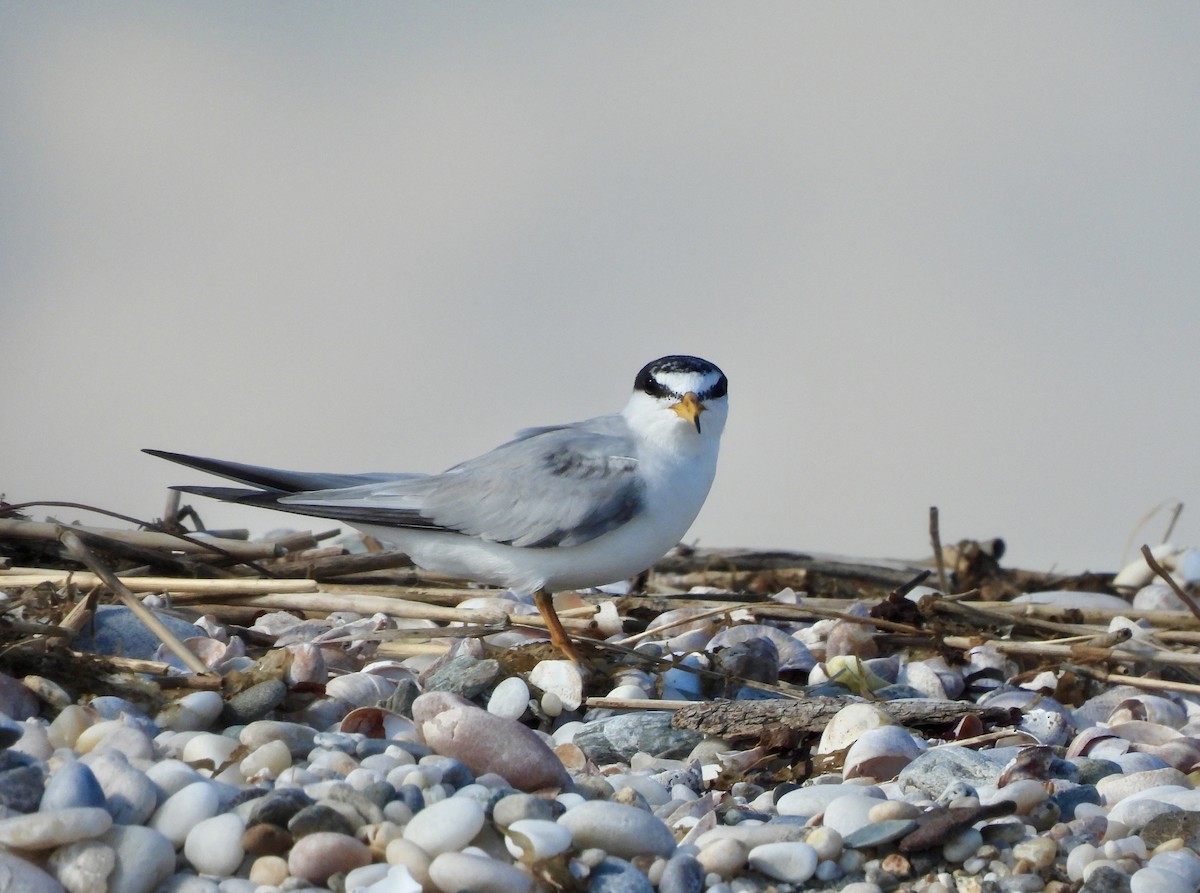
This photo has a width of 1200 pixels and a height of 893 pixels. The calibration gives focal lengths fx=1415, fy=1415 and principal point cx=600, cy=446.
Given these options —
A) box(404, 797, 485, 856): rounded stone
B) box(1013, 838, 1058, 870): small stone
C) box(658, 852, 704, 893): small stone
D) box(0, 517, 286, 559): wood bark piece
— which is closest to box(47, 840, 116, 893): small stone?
box(404, 797, 485, 856): rounded stone

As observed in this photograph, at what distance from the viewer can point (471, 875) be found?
2.36 meters

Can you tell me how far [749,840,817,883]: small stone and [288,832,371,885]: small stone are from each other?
0.73m

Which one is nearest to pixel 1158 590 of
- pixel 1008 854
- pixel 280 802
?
pixel 1008 854

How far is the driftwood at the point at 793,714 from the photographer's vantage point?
11.3 ft

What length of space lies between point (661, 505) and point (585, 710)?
0.74 metres

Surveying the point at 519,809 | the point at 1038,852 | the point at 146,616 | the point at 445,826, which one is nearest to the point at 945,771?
the point at 1038,852

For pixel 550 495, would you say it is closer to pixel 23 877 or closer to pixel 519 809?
pixel 519 809

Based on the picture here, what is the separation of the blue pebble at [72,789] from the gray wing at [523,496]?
178 centimetres

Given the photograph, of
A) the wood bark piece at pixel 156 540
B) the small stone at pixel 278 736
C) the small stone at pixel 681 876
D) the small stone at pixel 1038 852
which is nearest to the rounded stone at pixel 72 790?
the small stone at pixel 278 736

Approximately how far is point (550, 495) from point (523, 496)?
9 centimetres

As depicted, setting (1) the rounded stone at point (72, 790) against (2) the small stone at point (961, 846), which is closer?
(1) the rounded stone at point (72, 790)

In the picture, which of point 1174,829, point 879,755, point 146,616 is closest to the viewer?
point 1174,829

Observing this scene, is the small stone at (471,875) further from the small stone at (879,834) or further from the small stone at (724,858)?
the small stone at (879,834)

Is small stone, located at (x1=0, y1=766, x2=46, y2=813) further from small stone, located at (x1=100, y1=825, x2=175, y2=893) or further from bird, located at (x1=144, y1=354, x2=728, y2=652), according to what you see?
bird, located at (x1=144, y1=354, x2=728, y2=652)
